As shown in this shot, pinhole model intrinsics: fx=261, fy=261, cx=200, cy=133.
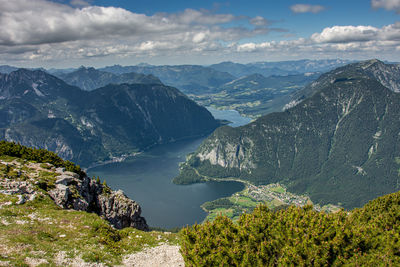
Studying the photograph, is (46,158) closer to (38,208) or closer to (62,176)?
(62,176)

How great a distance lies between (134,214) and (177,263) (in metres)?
27.9

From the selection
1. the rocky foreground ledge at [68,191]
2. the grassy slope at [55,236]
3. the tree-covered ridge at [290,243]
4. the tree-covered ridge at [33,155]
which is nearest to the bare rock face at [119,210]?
the rocky foreground ledge at [68,191]

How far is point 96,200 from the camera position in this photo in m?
56.7

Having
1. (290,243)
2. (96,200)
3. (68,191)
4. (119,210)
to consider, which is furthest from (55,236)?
(290,243)

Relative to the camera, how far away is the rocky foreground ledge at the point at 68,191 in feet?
141

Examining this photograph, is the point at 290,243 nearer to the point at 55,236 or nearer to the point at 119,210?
the point at 55,236

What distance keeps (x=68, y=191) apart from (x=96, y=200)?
427 inches

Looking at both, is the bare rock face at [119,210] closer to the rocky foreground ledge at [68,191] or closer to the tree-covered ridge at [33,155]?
the rocky foreground ledge at [68,191]

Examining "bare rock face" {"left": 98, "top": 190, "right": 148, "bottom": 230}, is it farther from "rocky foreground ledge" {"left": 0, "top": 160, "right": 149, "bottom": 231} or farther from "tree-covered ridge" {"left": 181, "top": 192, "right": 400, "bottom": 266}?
"tree-covered ridge" {"left": 181, "top": 192, "right": 400, "bottom": 266}

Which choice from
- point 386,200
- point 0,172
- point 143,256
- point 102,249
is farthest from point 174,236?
point 386,200

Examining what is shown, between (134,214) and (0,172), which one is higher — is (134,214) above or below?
below

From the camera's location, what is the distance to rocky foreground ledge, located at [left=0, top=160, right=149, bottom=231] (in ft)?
141

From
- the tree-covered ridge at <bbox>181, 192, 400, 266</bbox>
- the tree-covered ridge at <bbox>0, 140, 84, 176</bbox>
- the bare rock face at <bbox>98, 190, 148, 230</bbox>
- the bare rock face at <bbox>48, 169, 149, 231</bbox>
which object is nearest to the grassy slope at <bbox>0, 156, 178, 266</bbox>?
the bare rock face at <bbox>48, 169, 149, 231</bbox>

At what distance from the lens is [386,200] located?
204 ft
